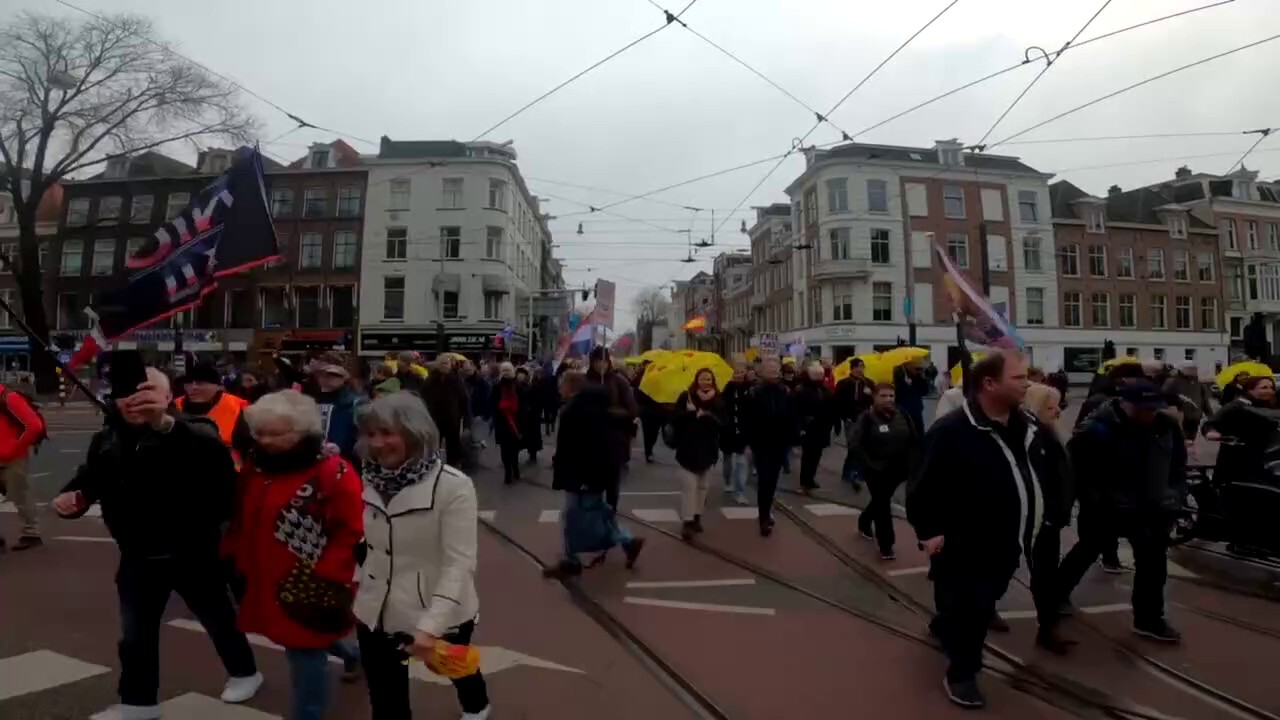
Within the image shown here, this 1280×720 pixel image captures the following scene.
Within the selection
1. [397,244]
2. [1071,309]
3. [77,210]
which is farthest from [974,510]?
[77,210]

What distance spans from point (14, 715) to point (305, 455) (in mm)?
2138

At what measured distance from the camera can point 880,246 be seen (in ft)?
134

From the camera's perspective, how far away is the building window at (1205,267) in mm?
45344

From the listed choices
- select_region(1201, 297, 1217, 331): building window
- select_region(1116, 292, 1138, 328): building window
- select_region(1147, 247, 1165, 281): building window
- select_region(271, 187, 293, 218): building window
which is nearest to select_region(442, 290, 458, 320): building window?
select_region(271, 187, 293, 218): building window

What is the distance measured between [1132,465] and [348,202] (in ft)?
137

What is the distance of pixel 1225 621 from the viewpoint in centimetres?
503

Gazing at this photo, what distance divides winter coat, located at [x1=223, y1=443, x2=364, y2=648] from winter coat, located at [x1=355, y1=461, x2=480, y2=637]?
186mm

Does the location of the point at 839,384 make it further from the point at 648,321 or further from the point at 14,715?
the point at 648,321

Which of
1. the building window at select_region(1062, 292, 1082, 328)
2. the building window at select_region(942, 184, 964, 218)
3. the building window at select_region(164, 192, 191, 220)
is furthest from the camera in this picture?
the building window at select_region(1062, 292, 1082, 328)

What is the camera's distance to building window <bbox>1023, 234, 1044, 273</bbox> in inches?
1661

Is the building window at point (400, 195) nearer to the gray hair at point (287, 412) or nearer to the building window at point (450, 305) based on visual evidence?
the building window at point (450, 305)

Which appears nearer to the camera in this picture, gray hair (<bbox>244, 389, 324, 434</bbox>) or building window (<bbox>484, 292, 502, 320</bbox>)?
gray hair (<bbox>244, 389, 324, 434</bbox>)

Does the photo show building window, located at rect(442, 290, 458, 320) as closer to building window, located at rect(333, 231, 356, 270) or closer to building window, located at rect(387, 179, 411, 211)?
building window, located at rect(387, 179, 411, 211)

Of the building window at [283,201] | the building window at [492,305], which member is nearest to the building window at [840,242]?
the building window at [492,305]
